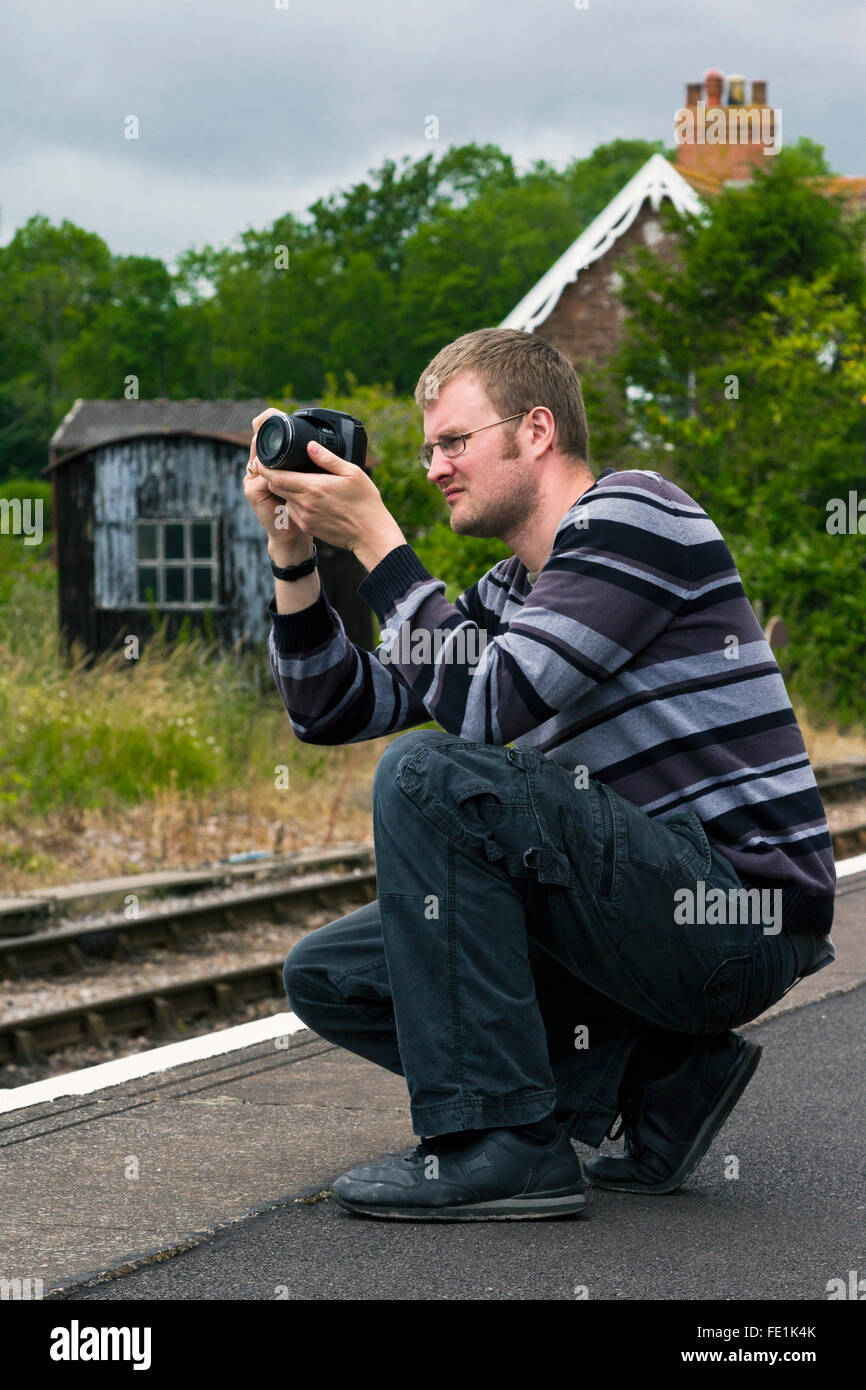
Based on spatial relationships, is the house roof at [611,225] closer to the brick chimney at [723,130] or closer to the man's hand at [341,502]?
the brick chimney at [723,130]

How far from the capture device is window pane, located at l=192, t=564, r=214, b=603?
18.2m

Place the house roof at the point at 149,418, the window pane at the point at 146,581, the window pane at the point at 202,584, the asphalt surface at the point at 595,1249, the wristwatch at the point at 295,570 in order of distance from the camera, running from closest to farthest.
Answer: the asphalt surface at the point at 595,1249 → the wristwatch at the point at 295,570 → the window pane at the point at 202,584 → the window pane at the point at 146,581 → the house roof at the point at 149,418

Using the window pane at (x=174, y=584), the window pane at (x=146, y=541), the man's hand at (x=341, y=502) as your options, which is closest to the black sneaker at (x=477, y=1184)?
the man's hand at (x=341, y=502)

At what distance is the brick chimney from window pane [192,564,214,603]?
6.77 metres

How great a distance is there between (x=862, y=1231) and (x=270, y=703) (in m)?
12.6

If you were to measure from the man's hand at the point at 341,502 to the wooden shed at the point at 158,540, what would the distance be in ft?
47.4

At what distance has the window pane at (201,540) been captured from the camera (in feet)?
60.3

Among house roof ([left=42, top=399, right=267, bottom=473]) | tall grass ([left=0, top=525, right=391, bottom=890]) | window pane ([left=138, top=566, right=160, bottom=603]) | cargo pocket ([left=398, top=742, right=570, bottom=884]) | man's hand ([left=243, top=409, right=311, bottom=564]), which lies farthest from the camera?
house roof ([left=42, top=399, right=267, bottom=473])

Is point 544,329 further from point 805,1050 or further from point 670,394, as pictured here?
point 805,1050

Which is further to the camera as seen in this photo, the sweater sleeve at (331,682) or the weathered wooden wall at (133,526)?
the weathered wooden wall at (133,526)

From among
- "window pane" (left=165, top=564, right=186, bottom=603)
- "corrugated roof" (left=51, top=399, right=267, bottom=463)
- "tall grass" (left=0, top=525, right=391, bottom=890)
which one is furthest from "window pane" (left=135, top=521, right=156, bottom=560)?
"corrugated roof" (left=51, top=399, right=267, bottom=463)

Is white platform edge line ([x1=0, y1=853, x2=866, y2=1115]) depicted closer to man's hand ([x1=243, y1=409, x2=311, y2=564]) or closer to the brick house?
man's hand ([x1=243, y1=409, x2=311, y2=564])
